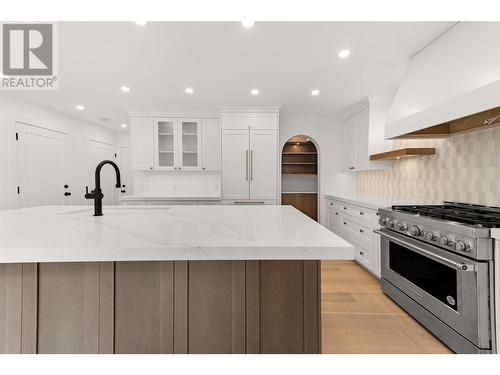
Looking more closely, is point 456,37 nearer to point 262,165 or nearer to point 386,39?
point 386,39

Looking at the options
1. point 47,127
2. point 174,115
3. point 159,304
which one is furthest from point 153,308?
point 47,127

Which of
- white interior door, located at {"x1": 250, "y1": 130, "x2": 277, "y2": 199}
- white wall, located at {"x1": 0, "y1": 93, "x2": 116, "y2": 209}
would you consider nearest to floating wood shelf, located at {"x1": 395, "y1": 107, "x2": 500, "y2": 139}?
white interior door, located at {"x1": 250, "y1": 130, "x2": 277, "y2": 199}

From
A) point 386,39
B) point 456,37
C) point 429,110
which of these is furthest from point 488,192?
point 386,39

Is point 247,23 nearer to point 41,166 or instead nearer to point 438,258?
point 438,258

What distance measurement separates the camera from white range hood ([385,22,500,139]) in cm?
154

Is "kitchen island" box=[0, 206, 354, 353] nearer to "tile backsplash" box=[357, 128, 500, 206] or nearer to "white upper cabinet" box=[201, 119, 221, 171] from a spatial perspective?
"tile backsplash" box=[357, 128, 500, 206]

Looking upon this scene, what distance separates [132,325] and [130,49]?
2334mm

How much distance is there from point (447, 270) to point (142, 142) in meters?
4.37

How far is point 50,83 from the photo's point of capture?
10.3 feet

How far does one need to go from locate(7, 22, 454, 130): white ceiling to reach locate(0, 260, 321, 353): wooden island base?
6.08 feet

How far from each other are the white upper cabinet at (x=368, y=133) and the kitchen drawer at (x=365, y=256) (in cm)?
118

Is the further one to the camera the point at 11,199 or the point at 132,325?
the point at 11,199

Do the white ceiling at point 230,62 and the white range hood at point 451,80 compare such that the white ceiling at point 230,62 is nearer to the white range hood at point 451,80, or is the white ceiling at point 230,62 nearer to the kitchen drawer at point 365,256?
the white range hood at point 451,80
